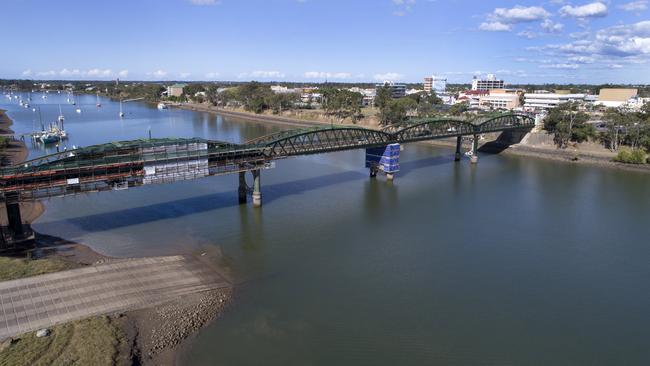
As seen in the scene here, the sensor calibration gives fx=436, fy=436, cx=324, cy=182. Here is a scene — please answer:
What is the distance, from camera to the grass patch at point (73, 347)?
49.3 ft

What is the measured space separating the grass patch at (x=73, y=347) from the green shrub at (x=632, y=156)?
198ft

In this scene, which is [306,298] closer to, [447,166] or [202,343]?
[202,343]

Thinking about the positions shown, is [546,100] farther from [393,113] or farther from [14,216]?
[14,216]

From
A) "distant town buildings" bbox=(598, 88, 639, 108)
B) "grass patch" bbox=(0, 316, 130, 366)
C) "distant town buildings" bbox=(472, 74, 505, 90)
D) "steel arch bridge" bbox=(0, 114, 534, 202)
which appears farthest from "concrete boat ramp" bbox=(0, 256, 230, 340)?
"distant town buildings" bbox=(472, 74, 505, 90)

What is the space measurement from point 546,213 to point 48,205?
39.7 meters

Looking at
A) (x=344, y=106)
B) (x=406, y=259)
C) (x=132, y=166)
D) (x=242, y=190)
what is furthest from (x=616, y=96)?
(x=132, y=166)

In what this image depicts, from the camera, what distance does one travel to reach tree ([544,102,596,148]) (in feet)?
206

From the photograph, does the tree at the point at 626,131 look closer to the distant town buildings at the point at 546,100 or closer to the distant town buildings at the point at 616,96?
the distant town buildings at the point at 546,100

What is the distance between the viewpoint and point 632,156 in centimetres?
5475

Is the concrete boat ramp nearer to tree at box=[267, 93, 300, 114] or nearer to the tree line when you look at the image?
the tree line

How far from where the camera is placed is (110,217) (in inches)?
1227

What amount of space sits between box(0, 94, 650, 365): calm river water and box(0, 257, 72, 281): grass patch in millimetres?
3560

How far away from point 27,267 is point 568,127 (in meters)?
65.6

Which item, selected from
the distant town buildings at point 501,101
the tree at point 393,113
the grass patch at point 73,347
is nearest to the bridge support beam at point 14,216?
the grass patch at point 73,347
